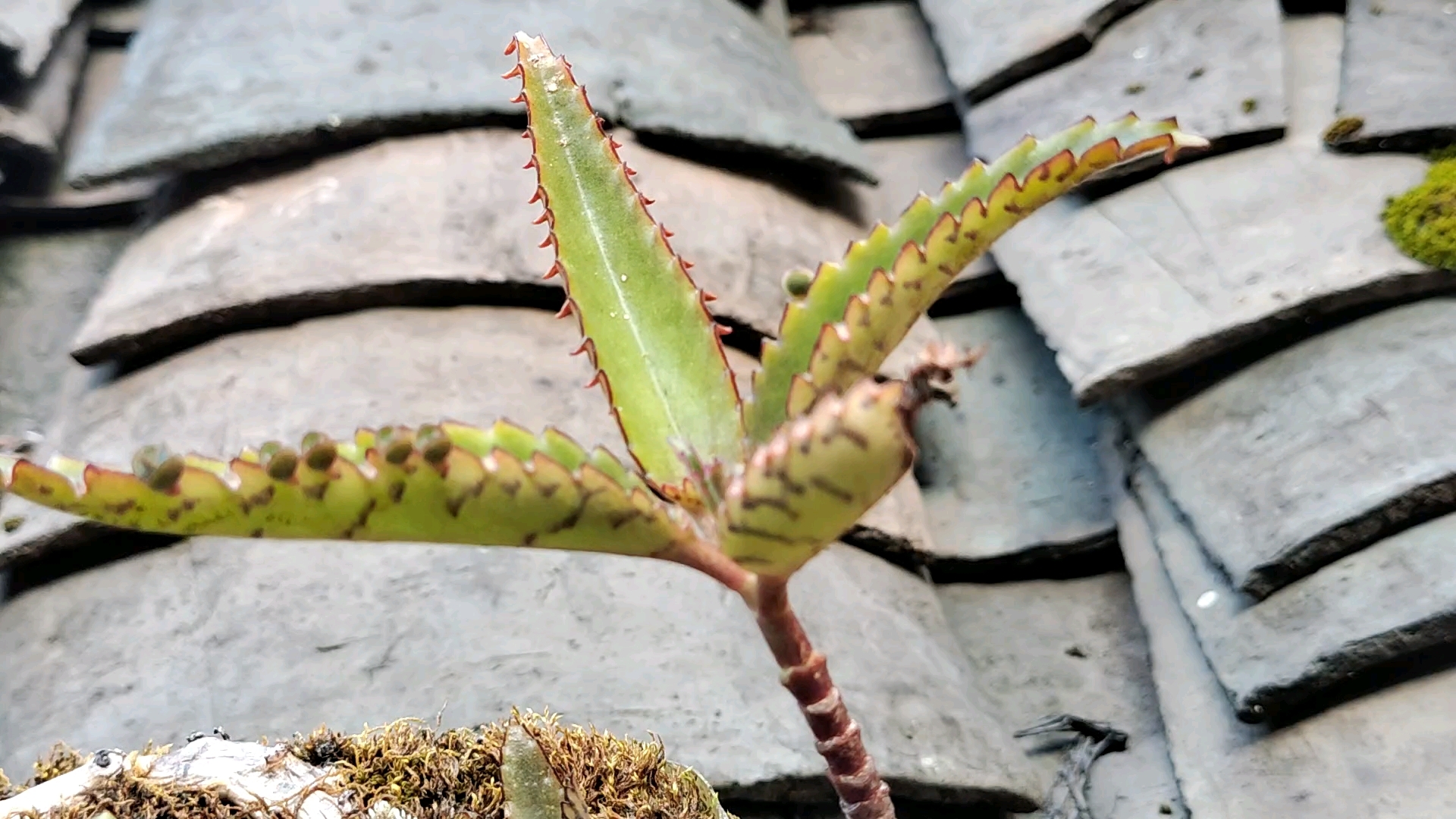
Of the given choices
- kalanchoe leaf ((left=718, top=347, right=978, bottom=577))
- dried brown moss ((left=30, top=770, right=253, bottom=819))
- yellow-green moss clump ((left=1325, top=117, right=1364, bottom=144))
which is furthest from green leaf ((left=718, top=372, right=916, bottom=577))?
yellow-green moss clump ((left=1325, top=117, right=1364, bottom=144))

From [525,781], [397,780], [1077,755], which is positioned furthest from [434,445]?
[1077,755]

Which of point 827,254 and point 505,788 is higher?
point 505,788

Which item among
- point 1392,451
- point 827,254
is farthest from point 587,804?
point 827,254

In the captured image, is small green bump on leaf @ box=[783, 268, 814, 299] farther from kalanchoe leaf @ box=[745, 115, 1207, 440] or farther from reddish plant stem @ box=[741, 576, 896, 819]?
reddish plant stem @ box=[741, 576, 896, 819]

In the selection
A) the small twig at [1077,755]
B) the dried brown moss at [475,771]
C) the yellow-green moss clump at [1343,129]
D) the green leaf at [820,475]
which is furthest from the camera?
the yellow-green moss clump at [1343,129]

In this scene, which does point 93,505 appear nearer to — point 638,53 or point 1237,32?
point 638,53

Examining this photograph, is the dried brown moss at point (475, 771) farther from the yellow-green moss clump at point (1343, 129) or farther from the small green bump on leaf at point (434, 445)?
the yellow-green moss clump at point (1343, 129)

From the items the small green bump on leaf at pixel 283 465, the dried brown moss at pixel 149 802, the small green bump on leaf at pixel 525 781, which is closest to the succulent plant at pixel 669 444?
the small green bump on leaf at pixel 283 465
